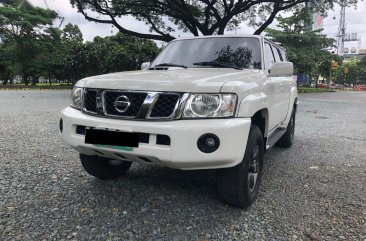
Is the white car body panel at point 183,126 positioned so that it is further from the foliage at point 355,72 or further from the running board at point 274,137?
the foliage at point 355,72

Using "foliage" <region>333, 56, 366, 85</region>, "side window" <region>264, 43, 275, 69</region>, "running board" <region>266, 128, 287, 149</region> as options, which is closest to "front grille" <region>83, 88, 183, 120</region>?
"running board" <region>266, 128, 287, 149</region>

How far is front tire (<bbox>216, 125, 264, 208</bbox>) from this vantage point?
2.71 m

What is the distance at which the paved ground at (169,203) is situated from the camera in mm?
2523

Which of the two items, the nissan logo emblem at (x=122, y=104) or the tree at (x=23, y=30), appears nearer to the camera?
the nissan logo emblem at (x=122, y=104)

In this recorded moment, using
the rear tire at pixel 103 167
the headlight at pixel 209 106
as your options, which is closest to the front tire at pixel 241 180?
the headlight at pixel 209 106

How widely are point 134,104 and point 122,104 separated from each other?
10cm

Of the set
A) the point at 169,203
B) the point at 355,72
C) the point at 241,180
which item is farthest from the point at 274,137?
the point at 355,72

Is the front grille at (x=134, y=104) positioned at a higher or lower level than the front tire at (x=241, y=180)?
higher

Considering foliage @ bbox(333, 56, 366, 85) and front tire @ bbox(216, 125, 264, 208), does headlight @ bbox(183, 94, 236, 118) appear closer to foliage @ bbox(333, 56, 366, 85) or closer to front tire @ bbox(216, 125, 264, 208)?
front tire @ bbox(216, 125, 264, 208)

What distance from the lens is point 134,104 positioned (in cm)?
264

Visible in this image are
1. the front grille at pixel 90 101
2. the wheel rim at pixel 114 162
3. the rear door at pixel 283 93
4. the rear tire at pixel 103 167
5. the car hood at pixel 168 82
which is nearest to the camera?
the car hood at pixel 168 82

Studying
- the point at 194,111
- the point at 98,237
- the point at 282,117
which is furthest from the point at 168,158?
the point at 282,117

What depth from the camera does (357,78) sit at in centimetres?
7088

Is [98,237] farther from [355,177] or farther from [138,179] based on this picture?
[355,177]
